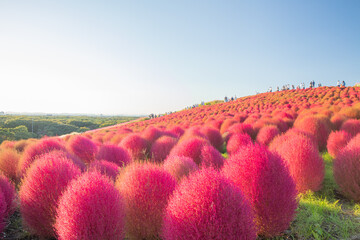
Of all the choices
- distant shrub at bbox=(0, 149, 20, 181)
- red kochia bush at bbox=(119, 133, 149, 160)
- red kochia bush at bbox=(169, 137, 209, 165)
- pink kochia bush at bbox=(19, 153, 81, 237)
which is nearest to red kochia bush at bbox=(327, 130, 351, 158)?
red kochia bush at bbox=(169, 137, 209, 165)

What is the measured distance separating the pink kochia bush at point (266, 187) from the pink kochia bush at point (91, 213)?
1.12 meters

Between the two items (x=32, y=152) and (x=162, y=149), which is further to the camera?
(x=162, y=149)

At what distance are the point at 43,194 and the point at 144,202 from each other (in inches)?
48.3

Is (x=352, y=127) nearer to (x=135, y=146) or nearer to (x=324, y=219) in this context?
(x=324, y=219)

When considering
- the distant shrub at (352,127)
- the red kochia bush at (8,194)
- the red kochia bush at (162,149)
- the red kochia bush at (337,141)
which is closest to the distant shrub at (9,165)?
the red kochia bush at (8,194)

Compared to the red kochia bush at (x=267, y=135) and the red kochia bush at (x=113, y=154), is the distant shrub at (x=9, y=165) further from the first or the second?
the red kochia bush at (x=267, y=135)

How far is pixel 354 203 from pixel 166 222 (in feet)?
10.7

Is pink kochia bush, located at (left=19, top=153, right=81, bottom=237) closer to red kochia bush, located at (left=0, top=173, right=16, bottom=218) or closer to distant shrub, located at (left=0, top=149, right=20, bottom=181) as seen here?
red kochia bush, located at (left=0, top=173, right=16, bottom=218)

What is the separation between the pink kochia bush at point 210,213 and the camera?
1.35 meters

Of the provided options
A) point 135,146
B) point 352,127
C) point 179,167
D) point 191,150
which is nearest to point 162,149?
point 135,146

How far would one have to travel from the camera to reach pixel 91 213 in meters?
1.58

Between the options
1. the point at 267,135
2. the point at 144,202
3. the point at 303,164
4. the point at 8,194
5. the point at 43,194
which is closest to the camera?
the point at 144,202

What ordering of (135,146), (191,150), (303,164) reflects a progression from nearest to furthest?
(303,164) < (191,150) < (135,146)

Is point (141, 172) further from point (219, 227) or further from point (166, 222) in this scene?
point (219, 227)
